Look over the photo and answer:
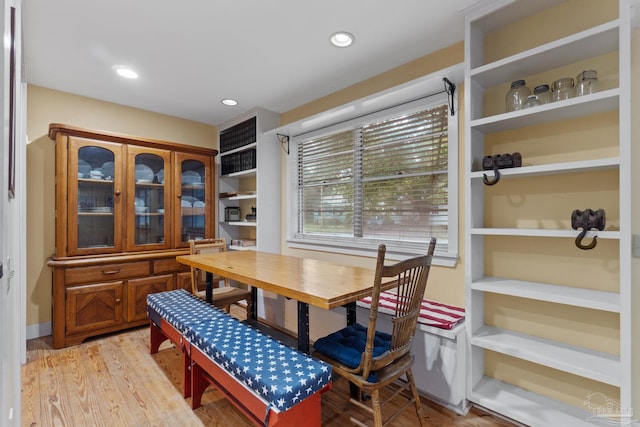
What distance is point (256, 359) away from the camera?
57.7 inches

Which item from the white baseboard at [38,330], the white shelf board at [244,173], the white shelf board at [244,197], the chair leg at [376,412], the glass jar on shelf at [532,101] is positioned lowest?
the white baseboard at [38,330]

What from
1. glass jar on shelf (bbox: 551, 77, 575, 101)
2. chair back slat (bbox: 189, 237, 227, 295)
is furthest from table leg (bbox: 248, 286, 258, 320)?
glass jar on shelf (bbox: 551, 77, 575, 101)

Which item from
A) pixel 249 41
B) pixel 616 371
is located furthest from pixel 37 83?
pixel 616 371

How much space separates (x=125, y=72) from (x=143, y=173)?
1.03 m

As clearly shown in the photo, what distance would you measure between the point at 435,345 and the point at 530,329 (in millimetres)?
575

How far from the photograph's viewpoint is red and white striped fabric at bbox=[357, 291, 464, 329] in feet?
5.93

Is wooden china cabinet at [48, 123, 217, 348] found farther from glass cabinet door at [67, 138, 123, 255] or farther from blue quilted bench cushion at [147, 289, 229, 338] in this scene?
blue quilted bench cushion at [147, 289, 229, 338]

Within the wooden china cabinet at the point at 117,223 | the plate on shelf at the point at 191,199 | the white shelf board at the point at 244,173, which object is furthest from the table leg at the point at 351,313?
the plate on shelf at the point at 191,199

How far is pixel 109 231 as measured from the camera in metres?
2.99

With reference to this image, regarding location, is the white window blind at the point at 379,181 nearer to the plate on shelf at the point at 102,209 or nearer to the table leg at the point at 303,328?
the table leg at the point at 303,328

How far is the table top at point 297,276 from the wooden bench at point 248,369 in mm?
290

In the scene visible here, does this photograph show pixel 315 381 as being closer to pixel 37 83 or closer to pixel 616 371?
pixel 616 371

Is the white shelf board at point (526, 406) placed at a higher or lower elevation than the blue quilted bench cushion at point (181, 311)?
lower

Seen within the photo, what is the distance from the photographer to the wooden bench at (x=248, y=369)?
128 cm
